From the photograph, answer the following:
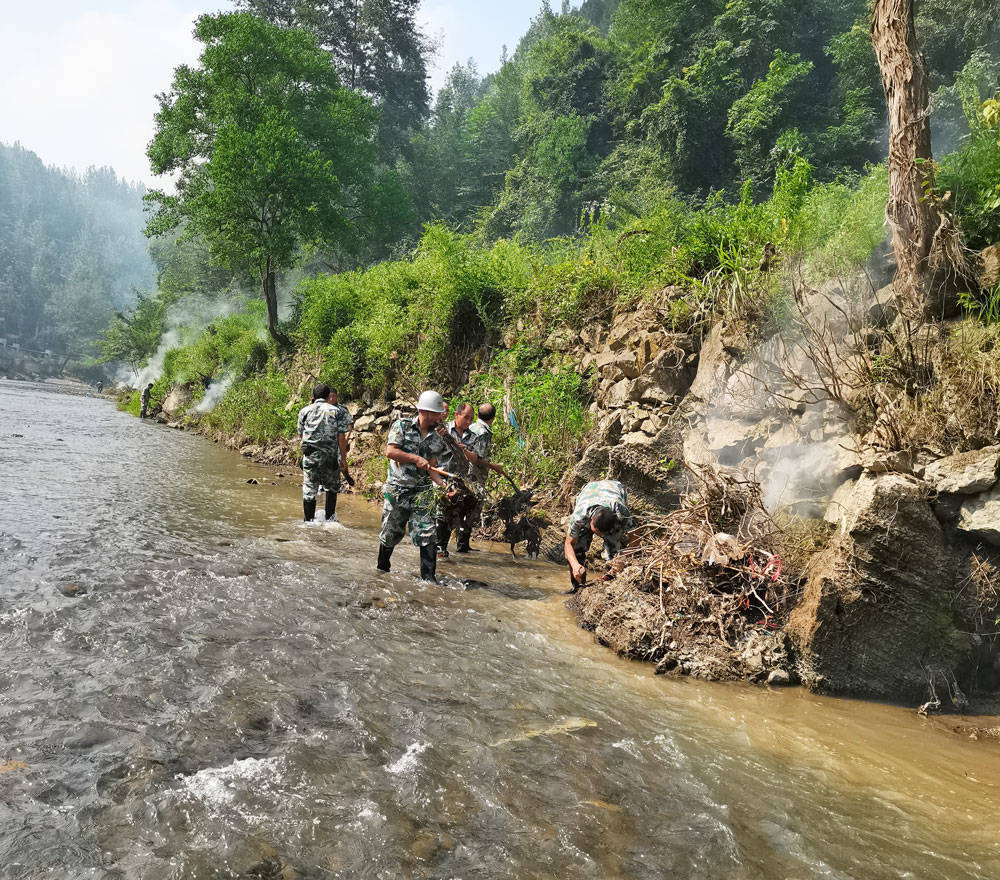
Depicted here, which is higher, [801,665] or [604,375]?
[604,375]

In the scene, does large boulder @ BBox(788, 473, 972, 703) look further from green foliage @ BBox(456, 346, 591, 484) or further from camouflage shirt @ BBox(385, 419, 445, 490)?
green foliage @ BBox(456, 346, 591, 484)

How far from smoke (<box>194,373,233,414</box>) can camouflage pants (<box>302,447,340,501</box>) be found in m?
18.2

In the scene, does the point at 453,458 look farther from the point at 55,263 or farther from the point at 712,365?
the point at 55,263

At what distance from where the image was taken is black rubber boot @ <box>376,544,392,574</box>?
22.6ft

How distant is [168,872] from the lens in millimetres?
2416

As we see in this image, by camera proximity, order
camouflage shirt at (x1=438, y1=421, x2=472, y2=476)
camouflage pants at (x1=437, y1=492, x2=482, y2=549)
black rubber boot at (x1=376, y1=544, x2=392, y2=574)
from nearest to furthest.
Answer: black rubber boot at (x1=376, y1=544, x2=392, y2=574)
camouflage shirt at (x1=438, y1=421, x2=472, y2=476)
camouflage pants at (x1=437, y1=492, x2=482, y2=549)

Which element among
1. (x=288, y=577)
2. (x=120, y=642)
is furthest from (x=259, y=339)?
(x=120, y=642)

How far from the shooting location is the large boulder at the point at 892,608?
4816 millimetres

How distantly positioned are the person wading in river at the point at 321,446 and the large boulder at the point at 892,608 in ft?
21.3

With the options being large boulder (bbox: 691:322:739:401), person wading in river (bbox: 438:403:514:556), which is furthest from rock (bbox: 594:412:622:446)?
person wading in river (bbox: 438:403:514:556)

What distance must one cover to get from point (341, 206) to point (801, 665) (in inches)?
928

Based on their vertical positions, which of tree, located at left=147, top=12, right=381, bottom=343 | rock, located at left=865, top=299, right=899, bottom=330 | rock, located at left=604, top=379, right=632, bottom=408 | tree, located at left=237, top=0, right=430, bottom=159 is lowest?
rock, located at left=604, top=379, right=632, bottom=408

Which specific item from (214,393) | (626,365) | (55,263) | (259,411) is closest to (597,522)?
(626,365)

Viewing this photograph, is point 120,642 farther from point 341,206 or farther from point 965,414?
point 341,206
